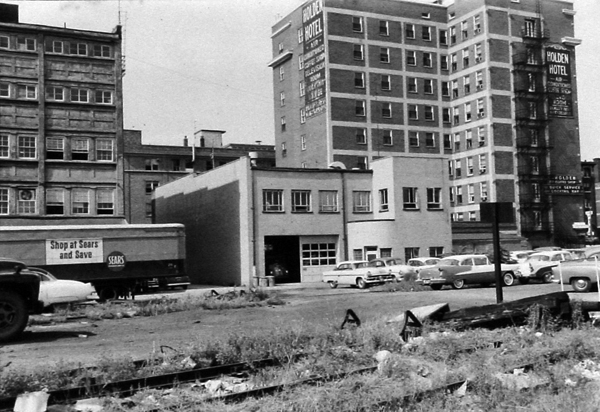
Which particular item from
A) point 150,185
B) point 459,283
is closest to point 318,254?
point 459,283

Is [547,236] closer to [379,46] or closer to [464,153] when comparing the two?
[464,153]

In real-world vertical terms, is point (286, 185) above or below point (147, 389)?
above

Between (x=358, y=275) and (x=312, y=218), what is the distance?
35.2ft

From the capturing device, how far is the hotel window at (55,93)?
4178 centimetres

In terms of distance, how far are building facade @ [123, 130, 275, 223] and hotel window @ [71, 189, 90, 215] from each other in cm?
2553

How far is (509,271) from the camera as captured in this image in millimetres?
31203

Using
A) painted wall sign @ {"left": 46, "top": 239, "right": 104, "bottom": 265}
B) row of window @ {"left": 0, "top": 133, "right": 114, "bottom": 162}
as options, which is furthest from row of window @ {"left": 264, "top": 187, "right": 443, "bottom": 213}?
painted wall sign @ {"left": 46, "top": 239, "right": 104, "bottom": 265}

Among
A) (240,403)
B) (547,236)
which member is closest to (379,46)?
(547,236)

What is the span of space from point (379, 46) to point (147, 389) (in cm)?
6079

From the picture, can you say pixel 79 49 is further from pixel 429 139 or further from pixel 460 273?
pixel 429 139

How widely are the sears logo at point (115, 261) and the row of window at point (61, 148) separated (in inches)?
520

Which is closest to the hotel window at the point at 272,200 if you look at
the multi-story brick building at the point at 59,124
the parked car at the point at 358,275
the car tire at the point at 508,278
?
the parked car at the point at 358,275

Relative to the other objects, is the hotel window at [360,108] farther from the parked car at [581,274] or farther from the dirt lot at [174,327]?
the parked car at [581,274]

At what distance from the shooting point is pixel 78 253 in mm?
30922
